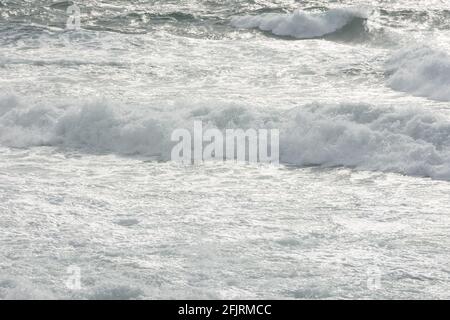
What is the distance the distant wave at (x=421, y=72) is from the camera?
47.5 feet

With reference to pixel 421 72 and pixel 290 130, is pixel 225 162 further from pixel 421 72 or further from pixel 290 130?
pixel 421 72

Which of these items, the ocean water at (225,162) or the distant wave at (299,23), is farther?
the distant wave at (299,23)

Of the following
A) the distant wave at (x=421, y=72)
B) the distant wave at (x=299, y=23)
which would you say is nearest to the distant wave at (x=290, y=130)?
the distant wave at (x=421, y=72)

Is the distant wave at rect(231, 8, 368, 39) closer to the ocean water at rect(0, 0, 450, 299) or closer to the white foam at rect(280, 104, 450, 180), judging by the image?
the ocean water at rect(0, 0, 450, 299)

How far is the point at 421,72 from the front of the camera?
15094mm

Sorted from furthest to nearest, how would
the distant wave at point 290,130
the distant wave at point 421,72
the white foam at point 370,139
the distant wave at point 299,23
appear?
the distant wave at point 299,23, the distant wave at point 421,72, the distant wave at point 290,130, the white foam at point 370,139

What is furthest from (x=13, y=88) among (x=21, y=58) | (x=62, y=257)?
(x=62, y=257)

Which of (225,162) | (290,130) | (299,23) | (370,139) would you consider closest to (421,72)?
(370,139)

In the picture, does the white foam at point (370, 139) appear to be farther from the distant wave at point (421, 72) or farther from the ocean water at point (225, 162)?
the distant wave at point (421, 72)

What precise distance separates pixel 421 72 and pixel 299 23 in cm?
424

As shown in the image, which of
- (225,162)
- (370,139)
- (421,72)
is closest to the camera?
(225,162)

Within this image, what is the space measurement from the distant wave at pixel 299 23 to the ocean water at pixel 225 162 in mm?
44

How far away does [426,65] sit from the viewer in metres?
15.2

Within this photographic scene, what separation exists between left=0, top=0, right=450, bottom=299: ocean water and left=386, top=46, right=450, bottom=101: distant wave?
0.04 metres
